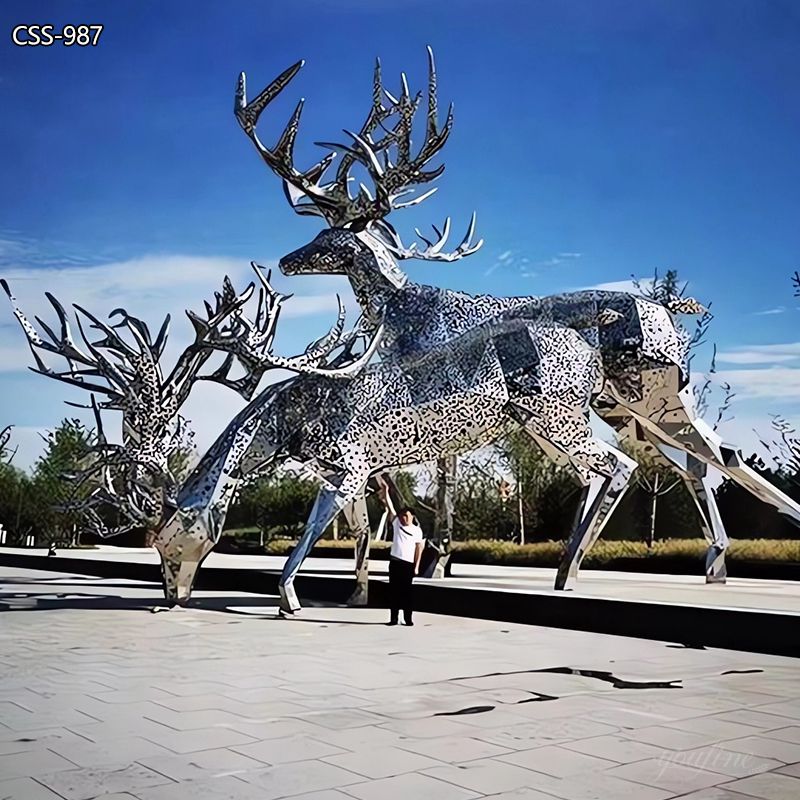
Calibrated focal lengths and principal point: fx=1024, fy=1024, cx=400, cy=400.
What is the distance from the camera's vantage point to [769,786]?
13.0 ft

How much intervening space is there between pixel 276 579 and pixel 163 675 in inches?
270

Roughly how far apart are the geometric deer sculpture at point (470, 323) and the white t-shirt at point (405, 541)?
1.42 m

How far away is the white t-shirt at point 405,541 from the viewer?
30.9 feet

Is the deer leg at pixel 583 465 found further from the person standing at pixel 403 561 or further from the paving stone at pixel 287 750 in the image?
the paving stone at pixel 287 750

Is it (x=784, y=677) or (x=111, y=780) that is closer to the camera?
(x=111, y=780)

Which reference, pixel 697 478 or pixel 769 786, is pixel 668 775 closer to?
pixel 769 786

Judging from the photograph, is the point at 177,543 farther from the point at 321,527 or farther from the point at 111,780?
the point at 111,780

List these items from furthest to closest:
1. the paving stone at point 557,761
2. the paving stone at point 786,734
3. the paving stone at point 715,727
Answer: the paving stone at point 715,727 → the paving stone at point 786,734 → the paving stone at point 557,761

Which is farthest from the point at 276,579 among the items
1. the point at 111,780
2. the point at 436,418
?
the point at 111,780

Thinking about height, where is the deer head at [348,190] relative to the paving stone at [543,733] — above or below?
above

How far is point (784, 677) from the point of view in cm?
666

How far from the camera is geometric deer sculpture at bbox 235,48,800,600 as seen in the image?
35.9 feet

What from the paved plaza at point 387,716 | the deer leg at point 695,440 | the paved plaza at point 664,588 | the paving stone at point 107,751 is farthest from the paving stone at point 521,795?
the deer leg at point 695,440

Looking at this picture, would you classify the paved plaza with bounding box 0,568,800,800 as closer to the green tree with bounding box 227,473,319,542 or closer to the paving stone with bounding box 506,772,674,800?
the paving stone with bounding box 506,772,674,800
